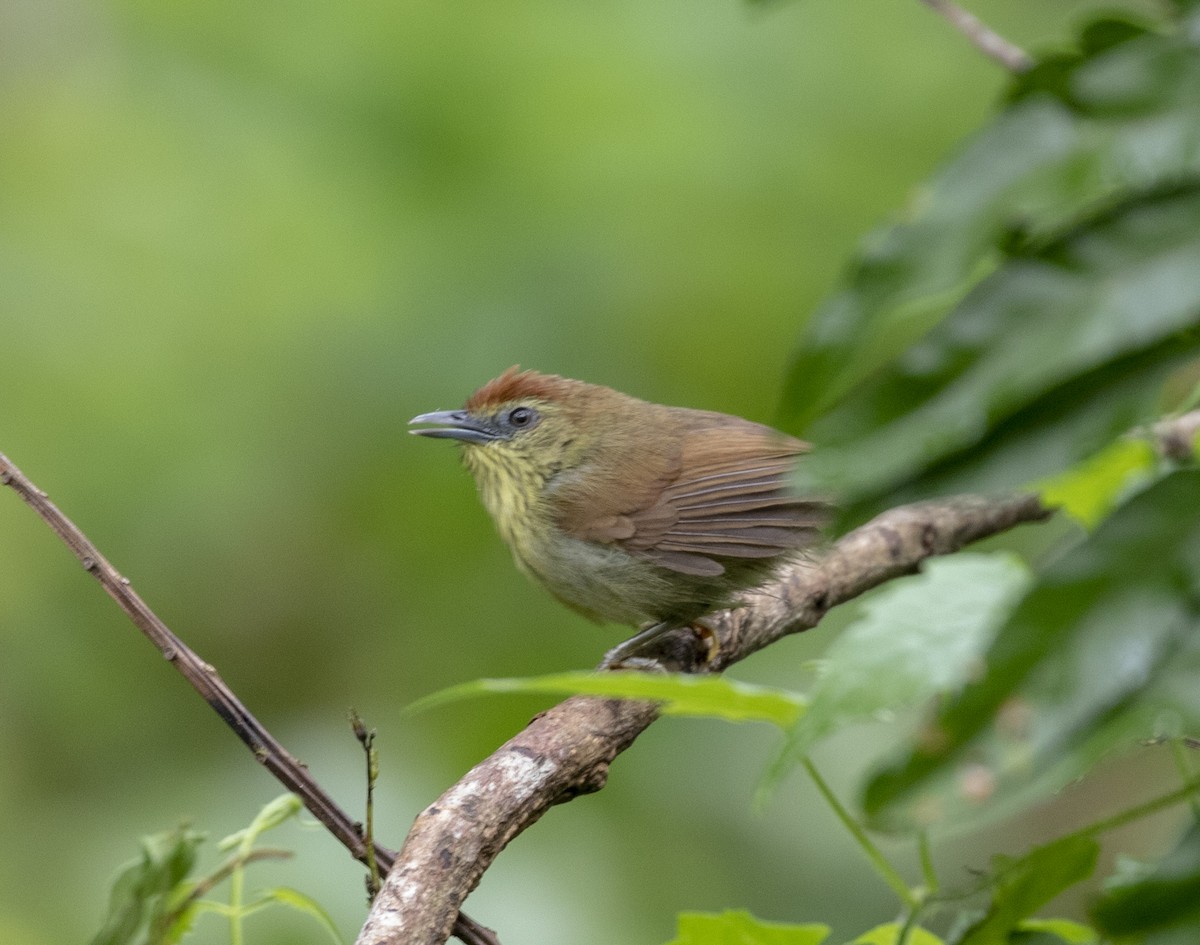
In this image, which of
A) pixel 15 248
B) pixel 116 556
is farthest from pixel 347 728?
pixel 15 248

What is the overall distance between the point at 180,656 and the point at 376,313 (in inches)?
130

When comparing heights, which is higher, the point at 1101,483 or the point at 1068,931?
the point at 1101,483

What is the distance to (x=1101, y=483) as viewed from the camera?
6.63 feet

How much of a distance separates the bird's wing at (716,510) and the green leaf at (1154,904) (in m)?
2.66

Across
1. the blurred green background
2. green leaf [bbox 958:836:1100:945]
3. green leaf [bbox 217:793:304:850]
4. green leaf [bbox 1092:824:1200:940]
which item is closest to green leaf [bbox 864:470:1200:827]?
green leaf [bbox 1092:824:1200:940]

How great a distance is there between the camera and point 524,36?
547cm

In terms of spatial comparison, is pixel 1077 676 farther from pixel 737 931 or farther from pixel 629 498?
pixel 629 498

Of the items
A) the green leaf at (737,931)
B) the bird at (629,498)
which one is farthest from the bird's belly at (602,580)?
the green leaf at (737,931)

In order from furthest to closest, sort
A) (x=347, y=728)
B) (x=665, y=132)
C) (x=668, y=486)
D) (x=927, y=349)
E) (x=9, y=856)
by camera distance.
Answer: (x=665, y=132), (x=347, y=728), (x=9, y=856), (x=668, y=486), (x=927, y=349)

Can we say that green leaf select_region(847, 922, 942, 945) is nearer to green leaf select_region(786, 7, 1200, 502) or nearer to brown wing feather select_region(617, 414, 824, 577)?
green leaf select_region(786, 7, 1200, 502)

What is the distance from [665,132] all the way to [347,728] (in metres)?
2.59

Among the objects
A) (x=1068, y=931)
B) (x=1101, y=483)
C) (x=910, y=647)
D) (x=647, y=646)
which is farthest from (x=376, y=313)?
(x=910, y=647)

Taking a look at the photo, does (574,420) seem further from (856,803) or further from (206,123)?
(856,803)

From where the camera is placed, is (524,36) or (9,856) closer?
(9,856)
